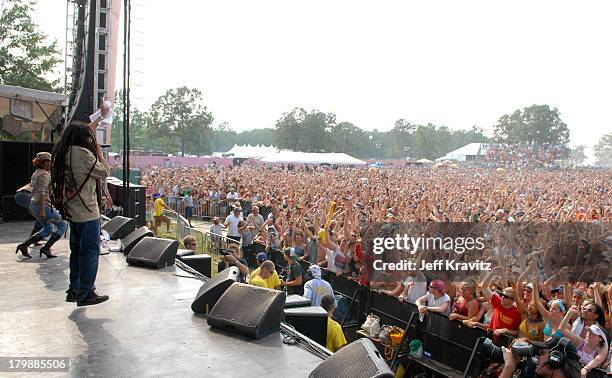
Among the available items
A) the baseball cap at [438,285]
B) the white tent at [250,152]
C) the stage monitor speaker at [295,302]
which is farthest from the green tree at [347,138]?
the stage monitor speaker at [295,302]

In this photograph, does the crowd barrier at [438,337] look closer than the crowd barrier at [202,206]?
Yes

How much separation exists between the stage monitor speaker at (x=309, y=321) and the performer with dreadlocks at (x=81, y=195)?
1358mm

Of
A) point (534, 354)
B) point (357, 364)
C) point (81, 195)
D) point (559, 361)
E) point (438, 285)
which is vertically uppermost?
point (81, 195)

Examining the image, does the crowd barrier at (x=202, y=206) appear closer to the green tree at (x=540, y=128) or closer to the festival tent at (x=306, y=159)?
the festival tent at (x=306, y=159)

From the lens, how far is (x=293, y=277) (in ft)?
24.7

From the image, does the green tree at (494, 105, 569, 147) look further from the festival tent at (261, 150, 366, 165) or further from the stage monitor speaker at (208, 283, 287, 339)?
the stage monitor speaker at (208, 283, 287, 339)

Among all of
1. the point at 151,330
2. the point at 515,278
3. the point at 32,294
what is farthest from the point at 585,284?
the point at 32,294

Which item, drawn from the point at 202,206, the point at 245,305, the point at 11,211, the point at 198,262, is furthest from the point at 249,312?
the point at 202,206

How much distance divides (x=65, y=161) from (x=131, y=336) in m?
Answer: 1.19

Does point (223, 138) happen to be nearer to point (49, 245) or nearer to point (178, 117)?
point (178, 117)

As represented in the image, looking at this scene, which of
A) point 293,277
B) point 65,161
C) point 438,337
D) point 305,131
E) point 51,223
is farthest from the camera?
point 305,131

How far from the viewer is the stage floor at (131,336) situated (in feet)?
→ 8.82

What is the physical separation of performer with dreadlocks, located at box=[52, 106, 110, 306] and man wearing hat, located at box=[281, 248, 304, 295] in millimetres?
4049

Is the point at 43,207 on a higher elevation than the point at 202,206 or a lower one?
higher
